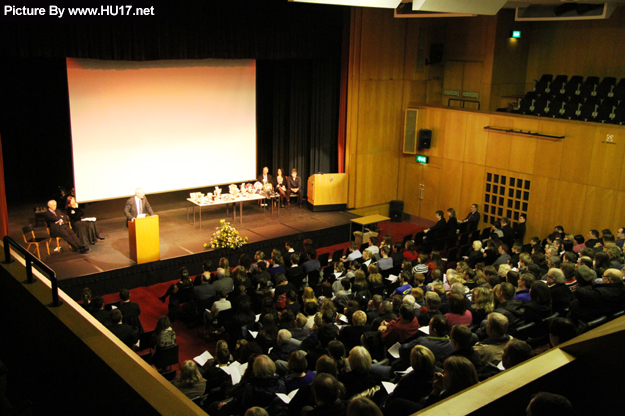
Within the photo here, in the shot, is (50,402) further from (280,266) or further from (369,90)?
(369,90)

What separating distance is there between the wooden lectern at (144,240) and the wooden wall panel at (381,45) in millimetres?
6149

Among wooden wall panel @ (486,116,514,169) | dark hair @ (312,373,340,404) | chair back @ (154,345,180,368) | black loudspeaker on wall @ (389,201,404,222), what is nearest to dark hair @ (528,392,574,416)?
dark hair @ (312,373,340,404)

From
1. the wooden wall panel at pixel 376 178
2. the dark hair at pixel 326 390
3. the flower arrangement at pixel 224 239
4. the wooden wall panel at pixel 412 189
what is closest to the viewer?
the dark hair at pixel 326 390

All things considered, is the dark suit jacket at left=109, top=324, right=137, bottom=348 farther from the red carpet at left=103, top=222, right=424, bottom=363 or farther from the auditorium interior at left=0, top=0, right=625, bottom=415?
the auditorium interior at left=0, top=0, right=625, bottom=415

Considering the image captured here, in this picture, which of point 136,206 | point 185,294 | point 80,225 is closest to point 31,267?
point 185,294

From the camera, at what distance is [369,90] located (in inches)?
522

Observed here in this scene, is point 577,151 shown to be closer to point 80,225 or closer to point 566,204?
point 566,204

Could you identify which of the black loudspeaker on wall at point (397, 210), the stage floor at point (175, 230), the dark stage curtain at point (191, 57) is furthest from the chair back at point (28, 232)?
the black loudspeaker on wall at point (397, 210)

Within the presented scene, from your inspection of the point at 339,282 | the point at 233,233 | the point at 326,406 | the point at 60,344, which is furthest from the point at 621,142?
the point at 60,344

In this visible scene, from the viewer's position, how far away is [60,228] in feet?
31.8

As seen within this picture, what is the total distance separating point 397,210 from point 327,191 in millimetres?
2012

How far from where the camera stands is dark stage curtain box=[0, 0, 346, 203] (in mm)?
9444

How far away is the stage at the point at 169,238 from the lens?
9289 millimetres

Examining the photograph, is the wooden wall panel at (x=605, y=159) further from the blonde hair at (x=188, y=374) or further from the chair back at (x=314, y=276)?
the blonde hair at (x=188, y=374)
